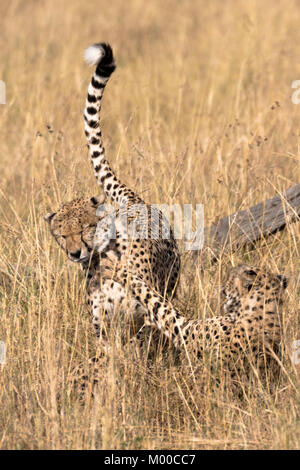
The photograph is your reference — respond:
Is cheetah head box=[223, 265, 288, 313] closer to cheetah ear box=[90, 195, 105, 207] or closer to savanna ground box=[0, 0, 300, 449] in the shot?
savanna ground box=[0, 0, 300, 449]

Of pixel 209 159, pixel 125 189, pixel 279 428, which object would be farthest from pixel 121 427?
pixel 209 159

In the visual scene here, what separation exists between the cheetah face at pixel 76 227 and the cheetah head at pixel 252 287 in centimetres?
68

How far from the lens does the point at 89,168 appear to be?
5.27 m

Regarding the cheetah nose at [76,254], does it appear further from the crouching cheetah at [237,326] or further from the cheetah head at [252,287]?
the cheetah head at [252,287]

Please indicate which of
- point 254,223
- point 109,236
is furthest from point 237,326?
point 254,223

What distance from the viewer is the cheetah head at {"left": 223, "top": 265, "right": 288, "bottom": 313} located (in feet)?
12.3

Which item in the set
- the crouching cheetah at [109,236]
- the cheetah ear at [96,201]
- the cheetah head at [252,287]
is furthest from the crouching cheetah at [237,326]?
the cheetah ear at [96,201]

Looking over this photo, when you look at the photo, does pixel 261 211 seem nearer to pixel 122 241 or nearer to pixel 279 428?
pixel 122 241

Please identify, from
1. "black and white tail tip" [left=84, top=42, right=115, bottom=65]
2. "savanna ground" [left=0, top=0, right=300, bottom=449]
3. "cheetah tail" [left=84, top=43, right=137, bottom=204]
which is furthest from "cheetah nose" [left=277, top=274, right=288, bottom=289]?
"black and white tail tip" [left=84, top=42, right=115, bottom=65]

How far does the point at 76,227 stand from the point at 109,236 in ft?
0.72

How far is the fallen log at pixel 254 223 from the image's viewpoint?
4.80m

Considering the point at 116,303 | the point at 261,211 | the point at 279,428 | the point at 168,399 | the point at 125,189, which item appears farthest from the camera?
the point at 261,211

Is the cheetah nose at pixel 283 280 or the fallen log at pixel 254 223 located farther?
the fallen log at pixel 254 223

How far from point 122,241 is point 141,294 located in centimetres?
38
